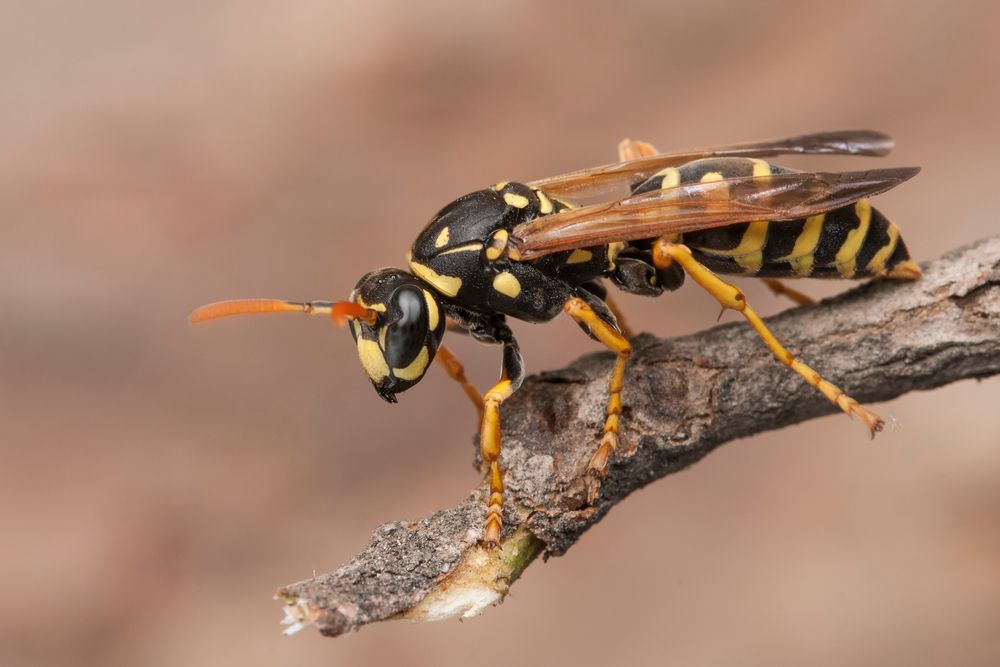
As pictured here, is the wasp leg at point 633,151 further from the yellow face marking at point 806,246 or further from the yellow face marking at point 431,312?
the yellow face marking at point 431,312

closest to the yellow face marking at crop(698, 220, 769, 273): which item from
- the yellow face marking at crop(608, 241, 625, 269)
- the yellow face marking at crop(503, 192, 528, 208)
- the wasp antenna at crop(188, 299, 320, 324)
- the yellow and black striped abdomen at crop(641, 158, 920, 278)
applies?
the yellow and black striped abdomen at crop(641, 158, 920, 278)

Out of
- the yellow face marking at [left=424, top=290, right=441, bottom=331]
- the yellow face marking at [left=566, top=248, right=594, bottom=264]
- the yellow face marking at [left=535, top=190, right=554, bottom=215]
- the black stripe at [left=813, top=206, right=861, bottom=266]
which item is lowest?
the black stripe at [left=813, top=206, right=861, bottom=266]

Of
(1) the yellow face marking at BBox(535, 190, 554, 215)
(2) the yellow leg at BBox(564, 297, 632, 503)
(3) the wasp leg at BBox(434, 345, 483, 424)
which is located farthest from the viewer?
(3) the wasp leg at BBox(434, 345, 483, 424)

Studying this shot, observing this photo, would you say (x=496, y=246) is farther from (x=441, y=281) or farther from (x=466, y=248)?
(x=441, y=281)

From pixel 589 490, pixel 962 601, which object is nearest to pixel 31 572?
pixel 589 490

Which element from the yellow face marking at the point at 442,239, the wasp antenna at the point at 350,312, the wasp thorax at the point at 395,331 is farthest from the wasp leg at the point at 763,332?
the wasp antenna at the point at 350,312

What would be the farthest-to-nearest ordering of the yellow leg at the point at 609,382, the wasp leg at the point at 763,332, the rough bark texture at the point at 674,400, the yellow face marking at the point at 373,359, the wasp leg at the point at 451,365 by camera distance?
the wasp leg at the point at 451,365, the yellow face marking at the point at 373,359, the wasp leg at the point at 763,332, the yellow leg at the point at 609,382, the rough bark texture at the point at 674,400

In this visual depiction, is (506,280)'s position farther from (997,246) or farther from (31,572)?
(31,572)

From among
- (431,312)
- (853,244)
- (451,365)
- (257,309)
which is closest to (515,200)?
(431,312)

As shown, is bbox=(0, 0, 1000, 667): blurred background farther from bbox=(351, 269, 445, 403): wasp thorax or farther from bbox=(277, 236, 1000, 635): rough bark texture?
bbox=(351, 269, 445, 403): wasp thorax
